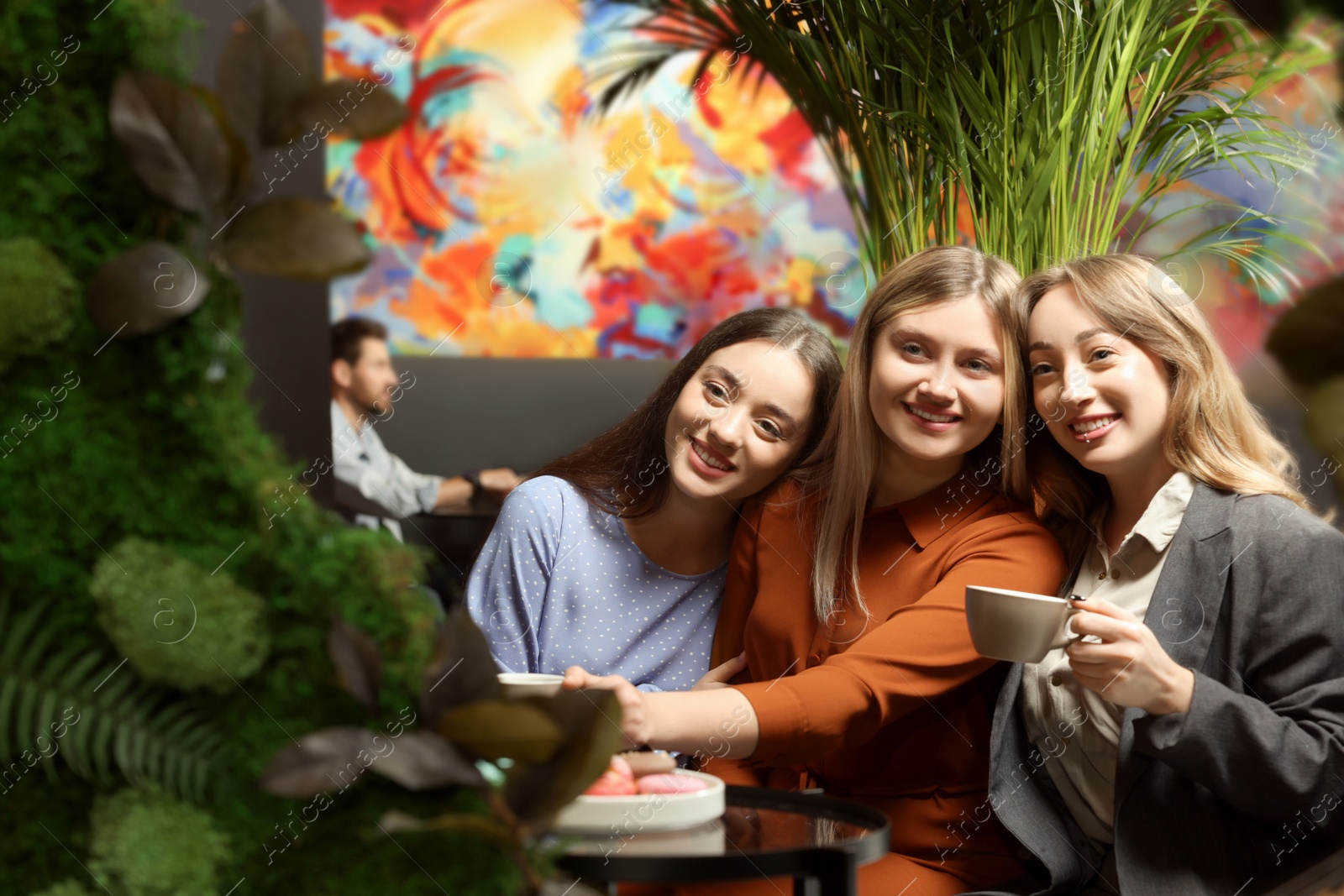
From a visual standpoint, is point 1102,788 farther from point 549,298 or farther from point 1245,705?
point 549,298

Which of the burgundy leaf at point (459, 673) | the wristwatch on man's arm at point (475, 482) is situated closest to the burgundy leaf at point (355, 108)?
the burgundy leaf at point (459, 673)

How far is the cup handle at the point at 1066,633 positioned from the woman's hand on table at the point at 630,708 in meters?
0.45

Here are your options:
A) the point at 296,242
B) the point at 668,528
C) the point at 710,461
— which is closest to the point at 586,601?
the point at 668,528

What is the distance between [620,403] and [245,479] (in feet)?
12.1

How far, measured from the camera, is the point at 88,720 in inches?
26.8

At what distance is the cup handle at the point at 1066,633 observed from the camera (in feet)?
4.00

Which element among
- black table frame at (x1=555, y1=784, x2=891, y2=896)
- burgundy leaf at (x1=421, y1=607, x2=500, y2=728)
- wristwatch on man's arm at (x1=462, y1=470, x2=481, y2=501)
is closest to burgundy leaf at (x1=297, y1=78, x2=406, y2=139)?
burgundy leaf at (x1=421, y1=607, x2=500, y2=728)

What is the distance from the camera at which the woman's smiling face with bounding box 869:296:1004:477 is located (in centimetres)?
155

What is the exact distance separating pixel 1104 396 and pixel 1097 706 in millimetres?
378

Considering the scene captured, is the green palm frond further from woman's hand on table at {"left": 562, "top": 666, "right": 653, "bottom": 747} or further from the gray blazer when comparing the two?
the gray blazer

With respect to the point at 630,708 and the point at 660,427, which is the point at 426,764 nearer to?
the point at 630,708

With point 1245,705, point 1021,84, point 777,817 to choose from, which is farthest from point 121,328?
point 1021,84

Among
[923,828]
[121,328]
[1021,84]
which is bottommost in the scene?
[923,828]

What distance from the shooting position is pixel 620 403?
4414mm
